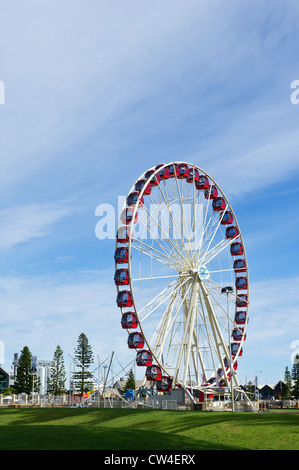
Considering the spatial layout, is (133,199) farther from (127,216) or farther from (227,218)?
(227,218)

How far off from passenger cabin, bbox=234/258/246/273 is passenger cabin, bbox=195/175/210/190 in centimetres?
909

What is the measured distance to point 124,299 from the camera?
46875mm

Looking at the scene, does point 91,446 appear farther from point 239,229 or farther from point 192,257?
point 239,229

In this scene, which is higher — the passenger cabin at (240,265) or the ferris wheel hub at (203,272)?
the passenger cabin at (240,265)

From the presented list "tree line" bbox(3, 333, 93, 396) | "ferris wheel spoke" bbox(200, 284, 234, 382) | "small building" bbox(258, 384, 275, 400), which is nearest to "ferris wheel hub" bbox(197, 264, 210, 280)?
"ferris wheel spoke" bbox(200, 284, 234, 382)

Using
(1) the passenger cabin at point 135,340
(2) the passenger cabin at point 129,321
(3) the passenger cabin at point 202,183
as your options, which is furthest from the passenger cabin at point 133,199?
(1) the passenger cabin at point 135,340

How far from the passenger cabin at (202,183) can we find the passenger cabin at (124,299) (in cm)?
1649

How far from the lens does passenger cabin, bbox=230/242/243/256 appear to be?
61719 millimetres

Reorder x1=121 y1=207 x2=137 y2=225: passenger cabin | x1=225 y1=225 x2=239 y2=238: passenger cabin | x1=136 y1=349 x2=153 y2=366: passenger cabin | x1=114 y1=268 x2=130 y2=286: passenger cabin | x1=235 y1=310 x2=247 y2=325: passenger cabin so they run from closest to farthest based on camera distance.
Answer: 1. x1=136 y1=349 x2=153 y2=366: passenger cabin
2. x1=114 y1=268 x2=130 y2=286: passenger cabin
3. x1=121 y1=207 x2=137 y2=225: passenger cabin
4. x1=235 y1=310 x2=247 y2=325: passenger cabin
5. x1=225 y1=225 x2=239 y2=238: passenger cabin

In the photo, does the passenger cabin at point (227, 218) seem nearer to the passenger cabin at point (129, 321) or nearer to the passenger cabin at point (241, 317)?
the passenger cabin at point (241, 317)

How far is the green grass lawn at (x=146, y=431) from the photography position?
885 inches

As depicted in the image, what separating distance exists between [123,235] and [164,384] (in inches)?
521

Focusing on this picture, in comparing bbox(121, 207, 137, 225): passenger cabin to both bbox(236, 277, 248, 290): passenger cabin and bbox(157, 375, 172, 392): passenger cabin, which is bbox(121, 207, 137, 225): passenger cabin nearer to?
bbox(157, 375, 172, 392): passenger cabin
